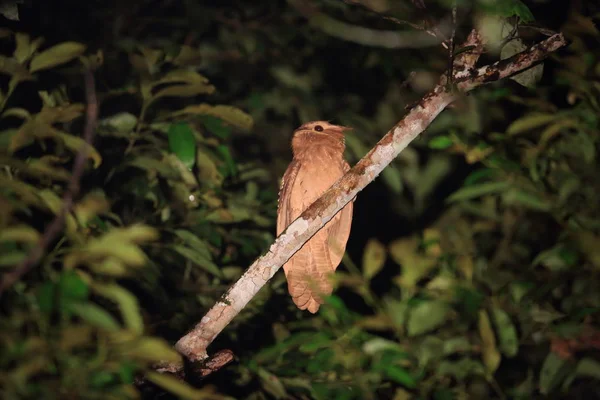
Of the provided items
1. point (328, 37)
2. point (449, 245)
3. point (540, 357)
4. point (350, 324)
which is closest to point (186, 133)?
point (350, 324)

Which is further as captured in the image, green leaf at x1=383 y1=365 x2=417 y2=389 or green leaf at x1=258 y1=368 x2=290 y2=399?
green leaf at x1=258 y1=368 x2=290 y2=399

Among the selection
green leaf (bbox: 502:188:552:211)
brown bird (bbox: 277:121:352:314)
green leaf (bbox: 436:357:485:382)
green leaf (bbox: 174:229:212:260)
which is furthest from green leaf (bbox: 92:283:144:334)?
green leaf (bbox: 502:188:552:211)

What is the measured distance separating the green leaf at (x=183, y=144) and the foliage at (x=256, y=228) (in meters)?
0.01

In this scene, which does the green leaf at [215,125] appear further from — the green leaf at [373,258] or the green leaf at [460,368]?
the green leaf at [460,368]

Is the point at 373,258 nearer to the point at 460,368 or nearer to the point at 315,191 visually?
the point at 460,368

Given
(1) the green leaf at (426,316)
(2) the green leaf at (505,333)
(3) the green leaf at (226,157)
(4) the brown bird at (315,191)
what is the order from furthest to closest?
(4) the brown bird at (315,191) < (3) the green leaf at (226,157) < (2) the green leaf at (505,333) < (1) the green leaf at (426,316)

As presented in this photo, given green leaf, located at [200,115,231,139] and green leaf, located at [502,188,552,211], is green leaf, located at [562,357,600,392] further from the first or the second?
green leaf, located at [200,115,231,139]

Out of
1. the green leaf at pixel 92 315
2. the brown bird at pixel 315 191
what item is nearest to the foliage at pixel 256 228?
the green leaf at pixel 92 315

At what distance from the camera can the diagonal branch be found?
2793 mm

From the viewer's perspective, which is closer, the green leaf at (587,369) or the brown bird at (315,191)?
the green leaf at (587,369)

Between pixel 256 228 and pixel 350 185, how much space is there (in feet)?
6.30

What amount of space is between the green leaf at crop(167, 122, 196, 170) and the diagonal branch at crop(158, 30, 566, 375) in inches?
27.8

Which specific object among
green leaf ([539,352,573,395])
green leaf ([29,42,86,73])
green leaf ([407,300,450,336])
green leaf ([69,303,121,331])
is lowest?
green leaf ([539,352,573,395])

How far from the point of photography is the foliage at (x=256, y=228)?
5.41 feet
